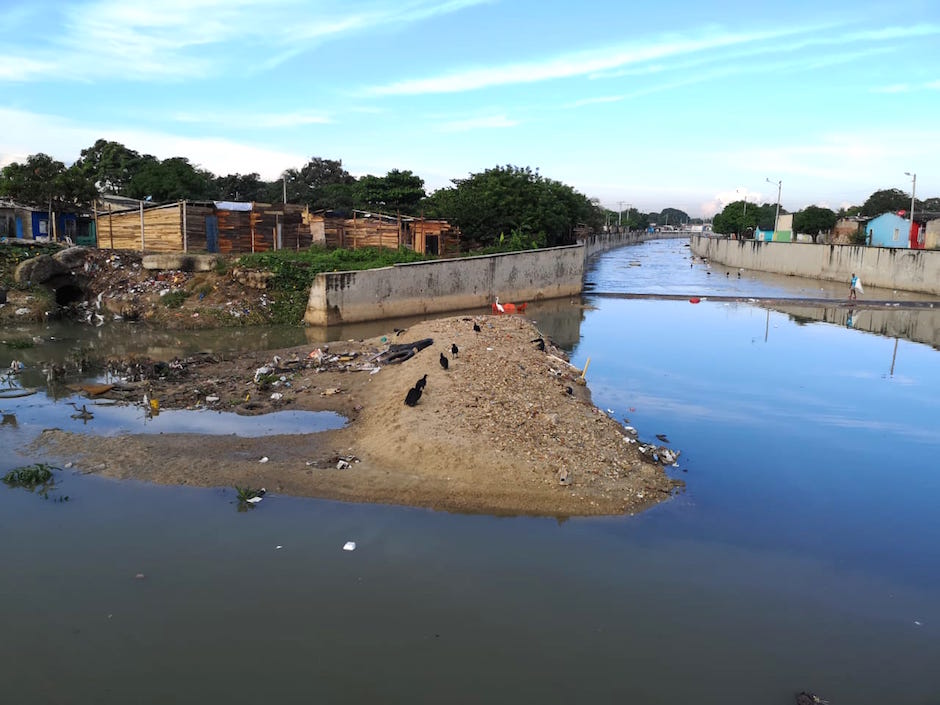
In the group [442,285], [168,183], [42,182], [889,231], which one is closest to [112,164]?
[168,183]

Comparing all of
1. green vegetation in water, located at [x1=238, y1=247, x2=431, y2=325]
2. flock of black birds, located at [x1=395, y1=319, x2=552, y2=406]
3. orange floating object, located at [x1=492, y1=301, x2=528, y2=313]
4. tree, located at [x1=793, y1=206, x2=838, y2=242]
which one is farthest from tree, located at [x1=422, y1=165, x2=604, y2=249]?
tree, located at [x1=793, y1=206, x2=838, y2=242]

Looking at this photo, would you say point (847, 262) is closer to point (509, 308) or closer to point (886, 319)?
point (886, 319)

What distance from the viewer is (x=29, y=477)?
31.6 ft

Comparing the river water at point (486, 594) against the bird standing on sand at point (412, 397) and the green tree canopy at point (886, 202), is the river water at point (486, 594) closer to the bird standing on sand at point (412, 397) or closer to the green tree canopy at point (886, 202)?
the bird standing on sand at point (412, 397)

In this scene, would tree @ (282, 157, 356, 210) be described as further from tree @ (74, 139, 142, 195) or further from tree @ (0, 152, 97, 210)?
tree @ (0, 152, 97, 210)

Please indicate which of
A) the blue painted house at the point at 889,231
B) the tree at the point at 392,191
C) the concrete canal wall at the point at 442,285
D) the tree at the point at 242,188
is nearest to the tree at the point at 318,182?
the tree at the point at 242,188

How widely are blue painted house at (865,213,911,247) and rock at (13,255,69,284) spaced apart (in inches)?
1867

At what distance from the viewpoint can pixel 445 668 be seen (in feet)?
20.1

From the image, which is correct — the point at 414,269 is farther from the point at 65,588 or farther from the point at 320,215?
the point at 65,588

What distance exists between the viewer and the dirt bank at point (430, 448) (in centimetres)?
921

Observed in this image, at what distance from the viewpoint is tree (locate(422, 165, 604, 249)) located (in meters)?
33.8

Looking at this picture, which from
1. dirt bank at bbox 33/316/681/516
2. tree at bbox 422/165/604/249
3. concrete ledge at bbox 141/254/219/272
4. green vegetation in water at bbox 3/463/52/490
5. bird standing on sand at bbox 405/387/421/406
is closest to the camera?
dirt bank at bbox 33/316/681/516

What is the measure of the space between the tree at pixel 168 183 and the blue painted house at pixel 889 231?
43823mm

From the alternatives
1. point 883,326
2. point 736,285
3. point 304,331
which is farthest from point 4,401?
point 736,285
